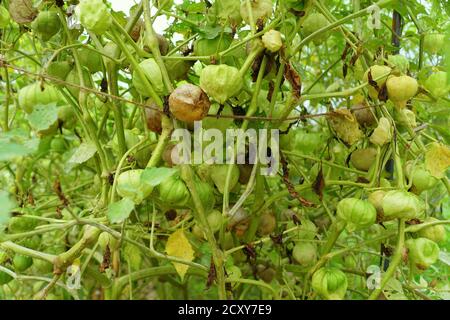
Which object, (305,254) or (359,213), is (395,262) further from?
(305,254)

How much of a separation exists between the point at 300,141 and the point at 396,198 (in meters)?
0.30

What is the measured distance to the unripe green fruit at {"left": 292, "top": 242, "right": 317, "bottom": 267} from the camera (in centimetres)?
91

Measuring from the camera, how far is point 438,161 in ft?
2.29

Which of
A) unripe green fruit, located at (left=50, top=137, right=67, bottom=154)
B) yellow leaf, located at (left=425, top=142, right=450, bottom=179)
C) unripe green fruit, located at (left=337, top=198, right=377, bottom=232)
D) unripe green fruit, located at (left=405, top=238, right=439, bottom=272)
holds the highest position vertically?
unripe green fruit, located at (left=50, top=137, right=67, bottom=154)

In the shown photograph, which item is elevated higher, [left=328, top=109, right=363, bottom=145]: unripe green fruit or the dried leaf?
the dried leaf

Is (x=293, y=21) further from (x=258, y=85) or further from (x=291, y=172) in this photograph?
(x=291, y=172)

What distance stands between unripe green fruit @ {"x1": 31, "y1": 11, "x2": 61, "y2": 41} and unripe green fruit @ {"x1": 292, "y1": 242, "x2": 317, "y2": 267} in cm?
50

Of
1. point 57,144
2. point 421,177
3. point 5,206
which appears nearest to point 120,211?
point 5,206

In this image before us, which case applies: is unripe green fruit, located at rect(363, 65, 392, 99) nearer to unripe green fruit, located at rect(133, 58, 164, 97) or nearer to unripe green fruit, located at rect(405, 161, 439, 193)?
unripe green fruit, located at rect(405, 161, 439, 193)

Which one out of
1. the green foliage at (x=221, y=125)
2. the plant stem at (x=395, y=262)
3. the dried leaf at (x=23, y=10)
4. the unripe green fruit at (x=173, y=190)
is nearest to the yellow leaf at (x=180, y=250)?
the green foliage at (x=221, y=125)

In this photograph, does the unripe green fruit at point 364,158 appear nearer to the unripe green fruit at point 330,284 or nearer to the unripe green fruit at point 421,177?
the unripe green fruit at point 421,177

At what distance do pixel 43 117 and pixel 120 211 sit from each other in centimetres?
13

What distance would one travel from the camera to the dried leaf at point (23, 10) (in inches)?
28.0

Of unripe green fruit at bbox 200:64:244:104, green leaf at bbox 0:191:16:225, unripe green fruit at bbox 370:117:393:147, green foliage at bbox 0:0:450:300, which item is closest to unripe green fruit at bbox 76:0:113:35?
green foliage at bbox 0:0:450:300
